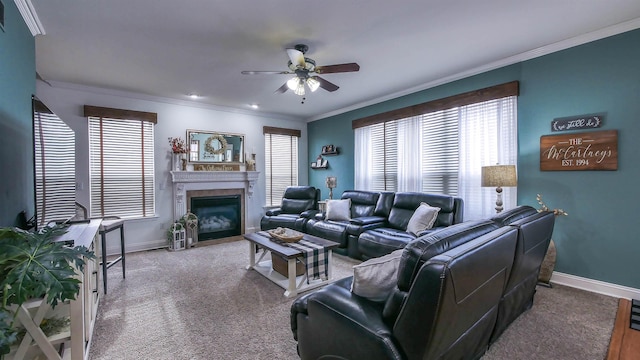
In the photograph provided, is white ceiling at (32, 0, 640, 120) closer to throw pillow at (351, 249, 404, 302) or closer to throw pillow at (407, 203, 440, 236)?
throw pillow at (407, 203, 440, 236)

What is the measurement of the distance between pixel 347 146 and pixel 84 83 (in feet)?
15.0

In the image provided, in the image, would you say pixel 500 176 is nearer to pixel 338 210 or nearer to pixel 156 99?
pixel 338 210

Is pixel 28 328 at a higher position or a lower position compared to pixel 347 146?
lower

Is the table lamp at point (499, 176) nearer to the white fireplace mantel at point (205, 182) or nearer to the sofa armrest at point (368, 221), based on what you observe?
the sofa armrest at point (368, 221)

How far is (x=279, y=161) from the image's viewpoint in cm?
653

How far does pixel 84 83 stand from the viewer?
13.8 feet

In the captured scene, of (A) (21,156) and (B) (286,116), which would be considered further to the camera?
(B) (286,116)

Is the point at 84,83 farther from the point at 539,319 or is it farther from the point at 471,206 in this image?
the point at 539,319

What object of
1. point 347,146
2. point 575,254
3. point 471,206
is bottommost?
point 575,254

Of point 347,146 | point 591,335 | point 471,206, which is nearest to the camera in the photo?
point 591,335

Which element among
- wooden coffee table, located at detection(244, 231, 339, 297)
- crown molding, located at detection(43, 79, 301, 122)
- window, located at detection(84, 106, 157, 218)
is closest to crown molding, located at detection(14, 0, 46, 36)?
crown molding, located at detection(43, 79, 301, 122)

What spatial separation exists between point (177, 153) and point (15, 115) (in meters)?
2.97

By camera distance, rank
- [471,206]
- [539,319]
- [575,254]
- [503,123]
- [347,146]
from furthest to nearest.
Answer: [347,146] < [471,206] < [503,123] < [575,254] < [539,319]

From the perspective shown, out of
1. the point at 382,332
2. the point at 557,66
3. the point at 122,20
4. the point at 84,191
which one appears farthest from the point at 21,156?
the point at 557,66
